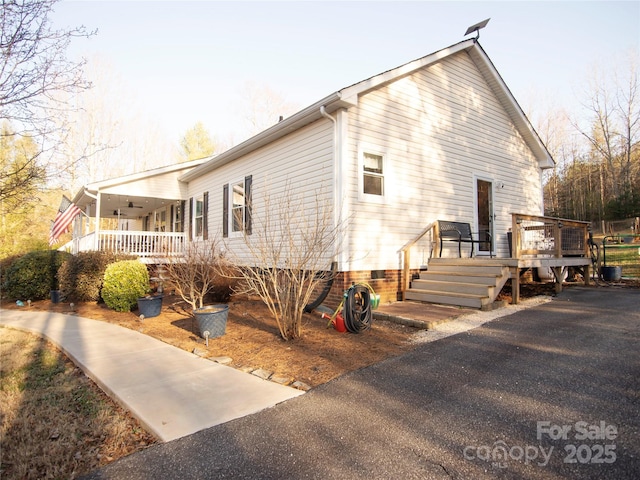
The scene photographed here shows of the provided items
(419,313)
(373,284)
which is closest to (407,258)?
(373,284)

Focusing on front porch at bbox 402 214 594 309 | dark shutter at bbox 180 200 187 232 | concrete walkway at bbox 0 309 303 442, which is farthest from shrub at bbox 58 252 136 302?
front porch at bbox 402 214 594 309

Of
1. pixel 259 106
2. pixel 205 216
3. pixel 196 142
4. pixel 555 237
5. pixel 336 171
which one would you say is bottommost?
pixel 555 237

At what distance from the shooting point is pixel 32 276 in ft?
32.3

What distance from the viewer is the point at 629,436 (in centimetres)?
235

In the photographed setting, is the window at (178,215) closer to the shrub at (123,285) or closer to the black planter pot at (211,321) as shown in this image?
the shrub at (123,285)

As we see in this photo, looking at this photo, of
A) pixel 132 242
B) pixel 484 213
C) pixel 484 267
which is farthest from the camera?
pixel 132 242

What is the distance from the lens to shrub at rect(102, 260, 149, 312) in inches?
299

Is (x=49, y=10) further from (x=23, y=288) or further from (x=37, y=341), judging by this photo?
(x=23, y=288)

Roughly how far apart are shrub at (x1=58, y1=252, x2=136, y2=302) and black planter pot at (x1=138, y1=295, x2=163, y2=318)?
2.67 m

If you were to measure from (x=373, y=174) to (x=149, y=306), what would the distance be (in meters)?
5.37

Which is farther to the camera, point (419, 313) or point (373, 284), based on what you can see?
point (373, 284)

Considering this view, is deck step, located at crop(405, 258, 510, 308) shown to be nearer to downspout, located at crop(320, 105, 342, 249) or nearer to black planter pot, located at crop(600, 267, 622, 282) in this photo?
downspout, located at crop(320, 105, 342, 249)

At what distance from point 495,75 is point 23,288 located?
48.2 feet

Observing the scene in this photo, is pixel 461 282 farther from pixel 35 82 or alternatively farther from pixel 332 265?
pixel 35 82
